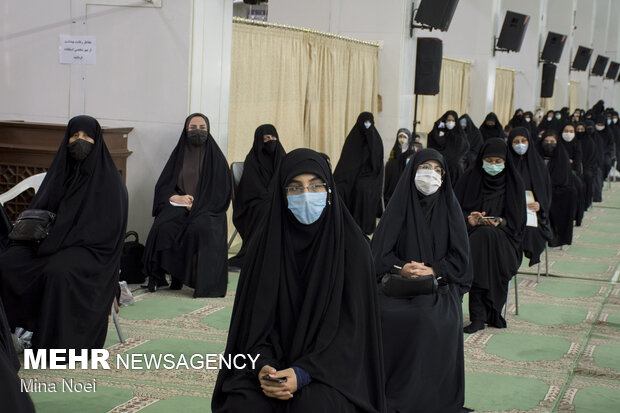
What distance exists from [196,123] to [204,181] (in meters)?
0.43

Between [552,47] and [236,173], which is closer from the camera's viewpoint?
[236,173]

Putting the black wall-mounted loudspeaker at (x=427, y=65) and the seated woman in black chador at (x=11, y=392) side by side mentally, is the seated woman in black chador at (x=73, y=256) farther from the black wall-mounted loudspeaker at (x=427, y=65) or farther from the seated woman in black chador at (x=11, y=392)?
the black wall-mounted loudspeaker at (x=427, y=65)

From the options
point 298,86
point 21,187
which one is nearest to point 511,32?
point 298,86

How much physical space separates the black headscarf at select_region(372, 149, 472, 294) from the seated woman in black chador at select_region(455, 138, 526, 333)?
3.92 feet

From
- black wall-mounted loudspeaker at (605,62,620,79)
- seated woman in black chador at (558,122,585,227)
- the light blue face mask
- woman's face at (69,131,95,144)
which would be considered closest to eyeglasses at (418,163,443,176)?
the light blue face mask

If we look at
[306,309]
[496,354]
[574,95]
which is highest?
[574,95]

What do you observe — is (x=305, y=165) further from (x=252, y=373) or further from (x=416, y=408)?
(x=416, y=408)

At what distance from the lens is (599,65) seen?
82.8 ft

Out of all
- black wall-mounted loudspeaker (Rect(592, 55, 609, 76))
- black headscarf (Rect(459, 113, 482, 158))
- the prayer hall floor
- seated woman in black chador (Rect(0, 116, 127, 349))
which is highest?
black wall-mounted loudspeaker (Rect(592, 55, 609, 76))

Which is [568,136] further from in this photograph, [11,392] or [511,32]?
[11,392]

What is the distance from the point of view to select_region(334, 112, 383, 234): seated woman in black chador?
28.8ft

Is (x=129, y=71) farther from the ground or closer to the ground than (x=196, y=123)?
farther from the ground

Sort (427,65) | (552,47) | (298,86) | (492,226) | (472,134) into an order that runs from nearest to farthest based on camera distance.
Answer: (492,226) < (298,86) < (427,65) < (472,134) < (552,47)

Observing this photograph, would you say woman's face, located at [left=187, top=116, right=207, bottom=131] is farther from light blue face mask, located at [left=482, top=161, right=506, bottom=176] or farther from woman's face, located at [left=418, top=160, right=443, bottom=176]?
woman's face, located at [left=418, top=160, right=443, bottom=176]
